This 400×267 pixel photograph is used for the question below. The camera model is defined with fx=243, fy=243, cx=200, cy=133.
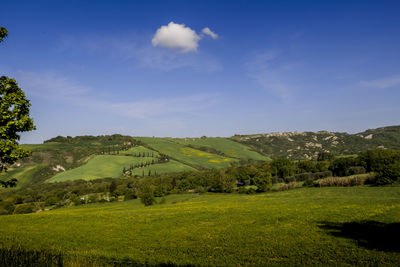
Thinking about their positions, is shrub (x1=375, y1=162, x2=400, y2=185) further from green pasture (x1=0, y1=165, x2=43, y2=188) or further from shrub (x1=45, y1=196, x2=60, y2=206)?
green pasture (x1=0, y1=165, x2=43, y2=188)

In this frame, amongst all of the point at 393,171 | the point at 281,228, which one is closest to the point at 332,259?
the point at 281,228

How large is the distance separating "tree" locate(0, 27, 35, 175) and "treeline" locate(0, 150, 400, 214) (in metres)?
70.3

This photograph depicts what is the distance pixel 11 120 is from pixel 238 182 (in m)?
126

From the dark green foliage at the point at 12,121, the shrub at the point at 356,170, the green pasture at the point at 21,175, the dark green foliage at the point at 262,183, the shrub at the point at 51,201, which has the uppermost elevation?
the dark green foliage at the point at 12,121

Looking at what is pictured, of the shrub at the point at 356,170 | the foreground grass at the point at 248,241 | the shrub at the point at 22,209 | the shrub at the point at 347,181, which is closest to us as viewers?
the foreground grass at the point at 248,241

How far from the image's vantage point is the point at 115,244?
26109 millimetres

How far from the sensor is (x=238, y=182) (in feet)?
445

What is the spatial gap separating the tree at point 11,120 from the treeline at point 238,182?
7028cm

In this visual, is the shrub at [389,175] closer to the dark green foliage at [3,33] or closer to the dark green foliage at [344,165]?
the dark green foliage at [344,165]

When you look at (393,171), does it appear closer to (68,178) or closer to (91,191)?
(91,191)

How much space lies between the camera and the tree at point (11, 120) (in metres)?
17.7

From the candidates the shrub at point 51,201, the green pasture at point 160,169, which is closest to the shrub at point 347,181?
the green pasture at point 160,169

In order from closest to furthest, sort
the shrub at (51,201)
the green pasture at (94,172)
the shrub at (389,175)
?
1. the shrub at (389,175)
2. the shrub at (51,201)
3. the green pasture at (94,172)

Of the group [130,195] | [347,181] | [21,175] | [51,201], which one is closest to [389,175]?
[347,181]
